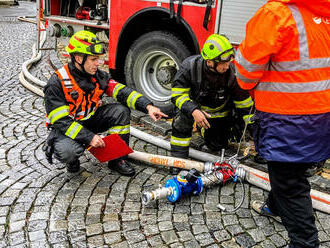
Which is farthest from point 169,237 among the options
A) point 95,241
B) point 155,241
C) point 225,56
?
point 225,56

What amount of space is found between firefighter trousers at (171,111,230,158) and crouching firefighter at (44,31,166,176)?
0.32m

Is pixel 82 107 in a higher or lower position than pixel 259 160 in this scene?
higher

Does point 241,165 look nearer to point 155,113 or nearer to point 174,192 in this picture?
point 174,192

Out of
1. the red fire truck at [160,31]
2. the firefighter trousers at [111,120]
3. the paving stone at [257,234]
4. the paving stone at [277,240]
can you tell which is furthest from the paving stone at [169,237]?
the red fire truck at [160,31]

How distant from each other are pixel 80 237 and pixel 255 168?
1.83 m

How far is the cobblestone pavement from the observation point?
268 centimetres

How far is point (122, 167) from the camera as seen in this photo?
11.6 feet

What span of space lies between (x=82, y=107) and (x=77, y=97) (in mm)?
126

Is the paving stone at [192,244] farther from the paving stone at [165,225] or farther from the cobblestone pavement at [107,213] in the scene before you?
the paving stone at [165,225]

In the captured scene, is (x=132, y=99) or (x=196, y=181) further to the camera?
(x=132, y=99)

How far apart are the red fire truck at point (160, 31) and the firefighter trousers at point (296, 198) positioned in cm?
197

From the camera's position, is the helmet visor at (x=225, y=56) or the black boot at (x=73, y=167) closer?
the helmet visor at (x=225, y=56)

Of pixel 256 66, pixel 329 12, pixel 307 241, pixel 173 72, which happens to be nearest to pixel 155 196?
pixel 307 241

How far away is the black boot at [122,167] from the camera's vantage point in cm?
352
